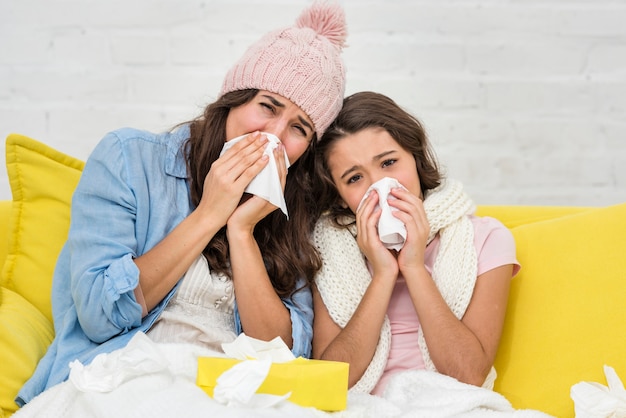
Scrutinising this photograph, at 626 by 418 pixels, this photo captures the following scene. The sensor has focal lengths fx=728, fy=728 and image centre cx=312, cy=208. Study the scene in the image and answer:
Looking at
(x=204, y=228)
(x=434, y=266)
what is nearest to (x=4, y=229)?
(x=204, y=228)

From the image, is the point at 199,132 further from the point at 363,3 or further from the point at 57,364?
the point at 363,3

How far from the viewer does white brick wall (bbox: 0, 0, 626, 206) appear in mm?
2330

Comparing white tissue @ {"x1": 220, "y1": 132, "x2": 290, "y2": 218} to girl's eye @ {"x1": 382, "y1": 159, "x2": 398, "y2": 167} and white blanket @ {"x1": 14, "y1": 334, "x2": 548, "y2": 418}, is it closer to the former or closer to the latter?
girl's eye @ {"x1": 382, "y1": 159, "x2": 398, "y2": 167}

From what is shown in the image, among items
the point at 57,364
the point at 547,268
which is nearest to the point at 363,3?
the point at 547,268

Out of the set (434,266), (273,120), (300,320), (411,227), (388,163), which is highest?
(273,120)

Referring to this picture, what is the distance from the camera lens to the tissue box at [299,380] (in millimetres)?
1201

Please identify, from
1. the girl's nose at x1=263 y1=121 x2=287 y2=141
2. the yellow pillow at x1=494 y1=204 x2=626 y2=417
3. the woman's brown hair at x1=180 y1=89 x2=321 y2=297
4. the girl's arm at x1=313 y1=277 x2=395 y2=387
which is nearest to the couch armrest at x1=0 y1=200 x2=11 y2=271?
the woman's brown hair at x1=180 y1=89 x2=321 y2=297

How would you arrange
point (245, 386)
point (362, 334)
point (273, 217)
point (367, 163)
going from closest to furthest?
point (245, 386)
point (362, 334)
point (367, 163)
point (273, 217)

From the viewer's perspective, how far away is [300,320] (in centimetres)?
167

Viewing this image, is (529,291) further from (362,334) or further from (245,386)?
(245,386)

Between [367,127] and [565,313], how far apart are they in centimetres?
60

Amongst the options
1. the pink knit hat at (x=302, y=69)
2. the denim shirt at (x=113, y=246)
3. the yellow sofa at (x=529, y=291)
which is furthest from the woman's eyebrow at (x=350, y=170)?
the yellow sofa at (x=529, y=291)

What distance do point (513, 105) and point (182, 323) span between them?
1.41 m

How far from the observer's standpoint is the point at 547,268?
5.36ft
